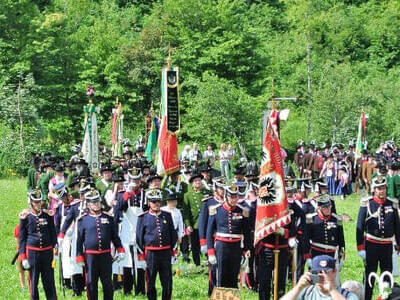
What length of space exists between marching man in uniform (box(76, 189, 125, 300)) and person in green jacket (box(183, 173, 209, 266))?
4054 millimetres

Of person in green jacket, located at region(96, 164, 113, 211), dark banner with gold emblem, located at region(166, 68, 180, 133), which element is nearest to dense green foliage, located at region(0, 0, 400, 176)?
dark banner with gold emblem, located at region(166, 68, 180, 133)

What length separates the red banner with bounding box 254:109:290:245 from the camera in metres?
13.1

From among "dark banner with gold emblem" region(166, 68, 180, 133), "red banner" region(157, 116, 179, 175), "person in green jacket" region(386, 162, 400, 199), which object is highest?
"dark banner with gold emblem" region(166, 68, 180, 133)

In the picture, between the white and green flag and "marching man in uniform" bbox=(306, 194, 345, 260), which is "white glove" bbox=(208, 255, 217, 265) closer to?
"marching man in uniform" bbox=(306, 194, 345, 260)

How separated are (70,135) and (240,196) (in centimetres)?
3242

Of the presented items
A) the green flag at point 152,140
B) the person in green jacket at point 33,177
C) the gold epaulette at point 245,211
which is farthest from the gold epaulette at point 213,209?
the person in green jacket at point 33,177

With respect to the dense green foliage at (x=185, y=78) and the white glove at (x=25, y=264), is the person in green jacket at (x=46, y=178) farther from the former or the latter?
the dense green foliage at (x=185, y=78)

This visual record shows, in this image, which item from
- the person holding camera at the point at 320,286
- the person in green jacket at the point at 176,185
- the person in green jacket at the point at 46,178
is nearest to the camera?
the person holding camera at the point at 320,286

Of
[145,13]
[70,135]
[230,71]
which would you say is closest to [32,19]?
[70,135]

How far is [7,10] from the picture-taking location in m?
46.8

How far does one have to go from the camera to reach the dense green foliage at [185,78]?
40156mm

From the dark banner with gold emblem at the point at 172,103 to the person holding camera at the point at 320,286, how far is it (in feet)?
36.2

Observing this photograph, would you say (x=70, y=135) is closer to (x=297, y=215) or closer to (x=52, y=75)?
(x=52, y=75)

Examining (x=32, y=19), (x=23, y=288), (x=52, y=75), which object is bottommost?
(x=23, y=288)
